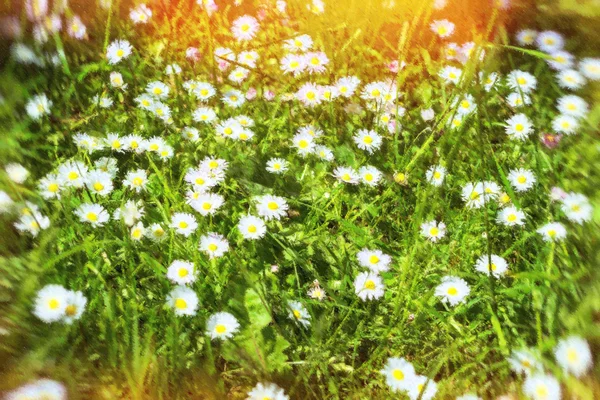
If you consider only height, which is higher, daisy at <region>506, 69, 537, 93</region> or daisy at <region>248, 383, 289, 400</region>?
daisy at <region>506, 69, 537, 93</region>

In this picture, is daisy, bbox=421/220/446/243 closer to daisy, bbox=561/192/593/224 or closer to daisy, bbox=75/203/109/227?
daisy, bbox=561/192/593/224

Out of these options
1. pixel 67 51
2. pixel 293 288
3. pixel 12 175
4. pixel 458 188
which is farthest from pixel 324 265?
pixel 67 51

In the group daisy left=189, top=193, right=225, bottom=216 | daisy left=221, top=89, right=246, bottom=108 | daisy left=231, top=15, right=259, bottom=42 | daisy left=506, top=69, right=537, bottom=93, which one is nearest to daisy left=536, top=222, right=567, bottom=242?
daisy left=506, top=69, right=537, bottom=93

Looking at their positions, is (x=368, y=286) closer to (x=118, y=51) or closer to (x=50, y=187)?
(x=50, y=187)

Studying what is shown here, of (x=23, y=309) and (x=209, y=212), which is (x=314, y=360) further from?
(x=23, y=309)

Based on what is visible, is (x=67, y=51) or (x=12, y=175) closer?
(x=12, y=175)

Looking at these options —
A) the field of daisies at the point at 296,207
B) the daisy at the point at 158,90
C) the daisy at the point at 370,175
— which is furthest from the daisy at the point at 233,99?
the daisy at the point at 370,175
